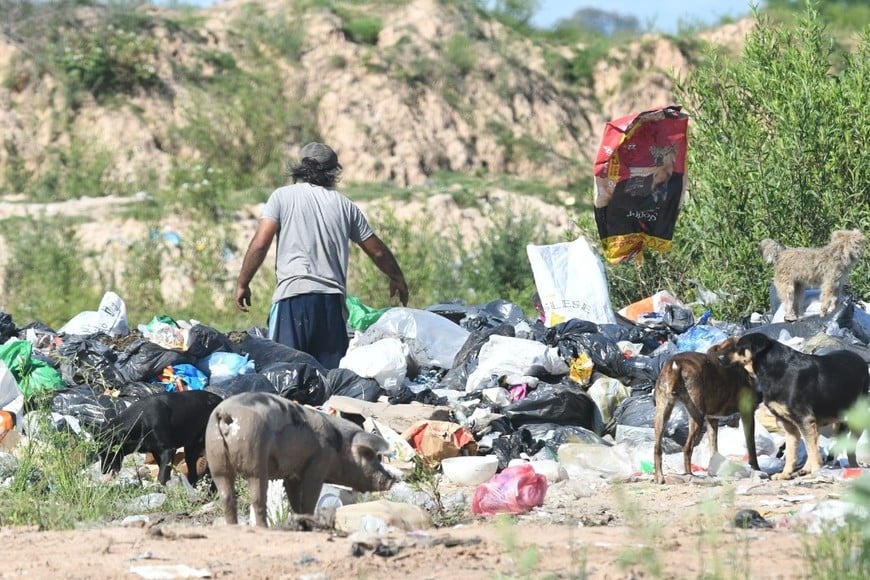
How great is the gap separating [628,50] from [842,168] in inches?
690

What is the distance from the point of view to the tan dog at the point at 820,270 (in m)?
9.16

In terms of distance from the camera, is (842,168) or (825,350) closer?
(825,350)

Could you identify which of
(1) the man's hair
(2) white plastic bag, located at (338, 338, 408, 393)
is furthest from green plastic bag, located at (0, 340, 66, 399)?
(1) the man's hair

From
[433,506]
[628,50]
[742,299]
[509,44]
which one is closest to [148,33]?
[509,44]

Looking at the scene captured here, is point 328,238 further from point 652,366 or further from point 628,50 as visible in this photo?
point 628,50

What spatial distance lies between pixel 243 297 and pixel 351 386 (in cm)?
93

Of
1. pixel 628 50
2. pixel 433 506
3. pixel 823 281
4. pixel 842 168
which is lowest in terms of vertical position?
pixel 433 506

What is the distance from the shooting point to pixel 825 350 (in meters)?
8.08

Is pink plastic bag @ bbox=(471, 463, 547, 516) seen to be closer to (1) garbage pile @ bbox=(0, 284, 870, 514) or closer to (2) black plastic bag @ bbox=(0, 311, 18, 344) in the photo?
(1) garbage pile @ bbox=(0, 284, 870, 514)

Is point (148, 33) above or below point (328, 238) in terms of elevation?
above

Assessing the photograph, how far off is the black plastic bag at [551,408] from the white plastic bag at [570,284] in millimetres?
1745

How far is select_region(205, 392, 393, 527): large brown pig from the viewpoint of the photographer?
15.9ft

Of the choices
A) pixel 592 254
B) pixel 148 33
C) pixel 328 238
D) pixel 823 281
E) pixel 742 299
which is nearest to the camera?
pixel 328 238

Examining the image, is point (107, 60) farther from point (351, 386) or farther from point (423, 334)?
point (351, 386)
